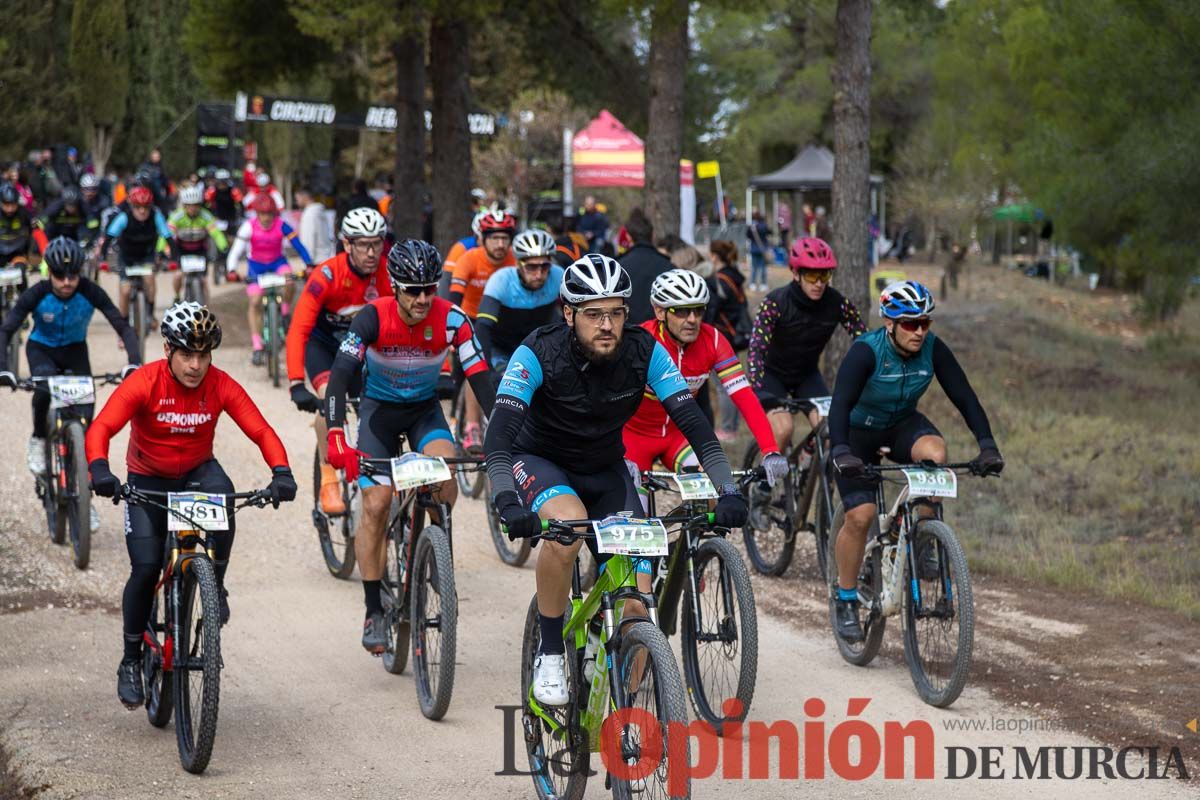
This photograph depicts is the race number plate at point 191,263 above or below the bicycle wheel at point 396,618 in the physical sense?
above

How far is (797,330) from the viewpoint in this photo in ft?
32.2

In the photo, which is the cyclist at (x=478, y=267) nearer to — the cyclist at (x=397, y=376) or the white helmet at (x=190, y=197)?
the cyclist at (x=397, y=376)

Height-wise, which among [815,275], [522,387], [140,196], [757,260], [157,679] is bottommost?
[157,679]

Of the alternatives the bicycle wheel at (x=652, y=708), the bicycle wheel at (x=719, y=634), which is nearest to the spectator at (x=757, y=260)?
the bicycle wheel at (x=719, y=634)

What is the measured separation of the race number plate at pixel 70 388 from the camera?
413 inches

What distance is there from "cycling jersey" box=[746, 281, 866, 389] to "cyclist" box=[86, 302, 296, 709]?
3.74m

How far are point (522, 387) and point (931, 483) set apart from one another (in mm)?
2599

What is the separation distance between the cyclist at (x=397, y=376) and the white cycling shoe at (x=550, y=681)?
2.19 metres

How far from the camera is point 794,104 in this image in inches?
2308

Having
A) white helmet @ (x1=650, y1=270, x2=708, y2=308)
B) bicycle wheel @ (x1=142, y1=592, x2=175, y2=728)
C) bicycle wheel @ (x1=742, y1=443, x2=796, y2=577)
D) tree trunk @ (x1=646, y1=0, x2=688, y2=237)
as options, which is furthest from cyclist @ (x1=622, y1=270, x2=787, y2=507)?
tree trunk @ (x1=646, y1=0, x2=688, y2=237)

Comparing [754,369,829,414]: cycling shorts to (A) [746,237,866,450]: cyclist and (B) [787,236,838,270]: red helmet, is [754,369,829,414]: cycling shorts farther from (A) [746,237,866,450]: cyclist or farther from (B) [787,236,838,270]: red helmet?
(B) [787,236,838,270]: red helmet

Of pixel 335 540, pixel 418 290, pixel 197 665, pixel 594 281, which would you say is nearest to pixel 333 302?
pixel 335 540

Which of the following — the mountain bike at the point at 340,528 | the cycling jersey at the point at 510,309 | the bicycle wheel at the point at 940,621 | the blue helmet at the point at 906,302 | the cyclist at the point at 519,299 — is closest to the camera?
the bicycle wheel at the point at 940,621

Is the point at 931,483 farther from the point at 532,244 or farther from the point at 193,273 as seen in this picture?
the point at 193,273
